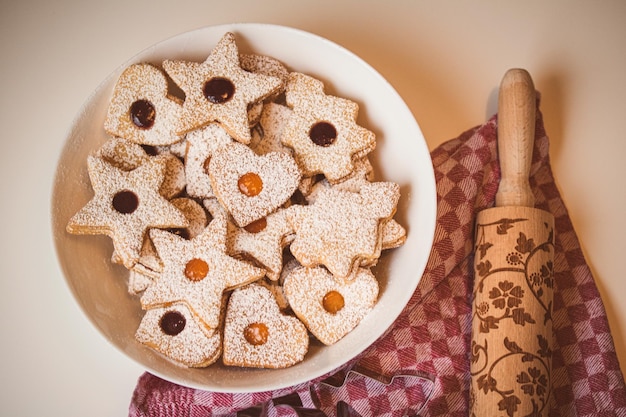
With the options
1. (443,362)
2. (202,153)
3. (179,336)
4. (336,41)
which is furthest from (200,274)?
(336,41)

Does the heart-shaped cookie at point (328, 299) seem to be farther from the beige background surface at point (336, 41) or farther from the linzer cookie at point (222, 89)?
the beige background surface at point (336, 41)

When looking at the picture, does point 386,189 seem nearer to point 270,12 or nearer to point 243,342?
point 243,342

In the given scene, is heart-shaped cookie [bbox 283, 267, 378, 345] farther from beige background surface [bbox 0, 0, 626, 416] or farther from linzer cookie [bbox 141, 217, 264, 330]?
beige background surface [bbox 0, 0, 626, 416]

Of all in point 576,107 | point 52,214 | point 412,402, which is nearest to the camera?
point 52,214

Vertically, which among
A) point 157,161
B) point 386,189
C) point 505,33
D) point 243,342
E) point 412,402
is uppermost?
point 505,33

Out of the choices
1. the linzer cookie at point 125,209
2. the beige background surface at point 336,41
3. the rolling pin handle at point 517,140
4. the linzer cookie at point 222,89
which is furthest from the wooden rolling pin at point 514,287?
the linzer cookie at point 125,209

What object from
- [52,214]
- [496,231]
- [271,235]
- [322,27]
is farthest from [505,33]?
[52,214]

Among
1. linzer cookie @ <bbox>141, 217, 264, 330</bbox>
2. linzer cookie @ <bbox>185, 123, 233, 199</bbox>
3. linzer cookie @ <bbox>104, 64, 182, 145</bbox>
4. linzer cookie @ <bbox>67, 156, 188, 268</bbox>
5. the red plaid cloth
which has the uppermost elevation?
linzer cookie @ <bbox>104, 64, 182, 145</bbox>

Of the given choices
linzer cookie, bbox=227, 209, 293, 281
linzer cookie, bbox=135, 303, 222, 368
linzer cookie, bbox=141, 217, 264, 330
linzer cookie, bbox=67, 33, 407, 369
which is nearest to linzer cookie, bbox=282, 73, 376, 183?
linzer cookie, bbox=67, 33, 407, 369
